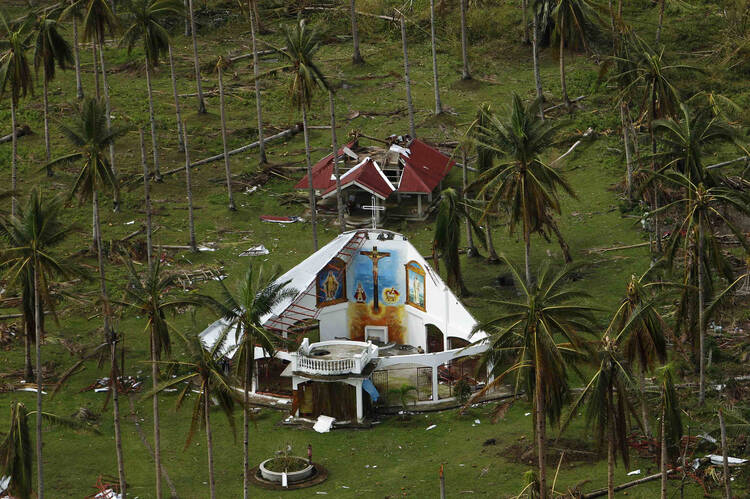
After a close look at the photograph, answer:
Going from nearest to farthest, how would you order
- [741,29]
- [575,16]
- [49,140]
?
[575,16] < [49,140] < [741,29]

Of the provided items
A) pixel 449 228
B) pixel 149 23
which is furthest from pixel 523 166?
pixel 149 23

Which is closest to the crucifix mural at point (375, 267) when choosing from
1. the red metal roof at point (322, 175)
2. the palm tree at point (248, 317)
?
the red metal roof at point (322, 175)

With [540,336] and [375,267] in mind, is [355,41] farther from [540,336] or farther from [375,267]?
[540,336]

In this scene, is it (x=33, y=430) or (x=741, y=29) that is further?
(x=741, y=29)

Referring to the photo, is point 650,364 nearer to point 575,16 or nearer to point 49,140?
point 575,16

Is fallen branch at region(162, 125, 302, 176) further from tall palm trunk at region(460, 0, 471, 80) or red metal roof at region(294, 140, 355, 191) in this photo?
tall palm trunk at region(460, 0, 471, 80)

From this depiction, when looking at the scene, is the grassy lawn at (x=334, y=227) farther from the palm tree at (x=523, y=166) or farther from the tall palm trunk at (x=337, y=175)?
the palm tree at (x=523, y=166)

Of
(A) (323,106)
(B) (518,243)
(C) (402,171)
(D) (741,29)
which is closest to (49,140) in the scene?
(A) (323,106)
